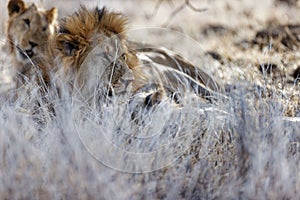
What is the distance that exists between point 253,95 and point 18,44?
5.89ft

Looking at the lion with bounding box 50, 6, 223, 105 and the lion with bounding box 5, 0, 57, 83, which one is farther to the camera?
the lion with bounding box 5, 0, 57, 83

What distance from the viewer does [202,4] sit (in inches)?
492

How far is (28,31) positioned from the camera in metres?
5.96

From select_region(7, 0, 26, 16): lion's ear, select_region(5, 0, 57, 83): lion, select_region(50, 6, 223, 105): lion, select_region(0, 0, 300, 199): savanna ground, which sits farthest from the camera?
select_region(7, 0, 26, 16): lion's ear

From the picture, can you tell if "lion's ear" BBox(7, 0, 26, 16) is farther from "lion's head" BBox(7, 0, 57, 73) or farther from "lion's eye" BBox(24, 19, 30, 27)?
"lion's eye" BBox(24, 19, 30, 27)

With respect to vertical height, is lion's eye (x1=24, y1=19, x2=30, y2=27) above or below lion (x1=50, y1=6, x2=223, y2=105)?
above

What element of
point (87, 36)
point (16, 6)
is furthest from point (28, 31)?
point (87, 36)

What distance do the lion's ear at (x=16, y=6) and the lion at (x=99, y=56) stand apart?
0.56 meters

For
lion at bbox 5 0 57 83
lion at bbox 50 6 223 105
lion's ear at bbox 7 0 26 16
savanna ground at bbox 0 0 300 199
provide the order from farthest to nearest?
lion's ear at bbox 7 0 26 16
lion at bbox 5 0 57 83
lion at bbox 50 6 223 105
savanna ground at bbox 0 0 300 199

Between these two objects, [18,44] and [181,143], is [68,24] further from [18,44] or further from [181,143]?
[181,143]

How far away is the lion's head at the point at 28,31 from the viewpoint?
592 centimetres

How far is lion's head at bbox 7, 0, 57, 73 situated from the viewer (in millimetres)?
5922

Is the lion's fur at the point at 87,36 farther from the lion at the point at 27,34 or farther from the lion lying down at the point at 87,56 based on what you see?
the lion at the point at 27,34

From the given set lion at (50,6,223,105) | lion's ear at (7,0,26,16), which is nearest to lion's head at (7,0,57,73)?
lion's ear at (7,0,26,16)
